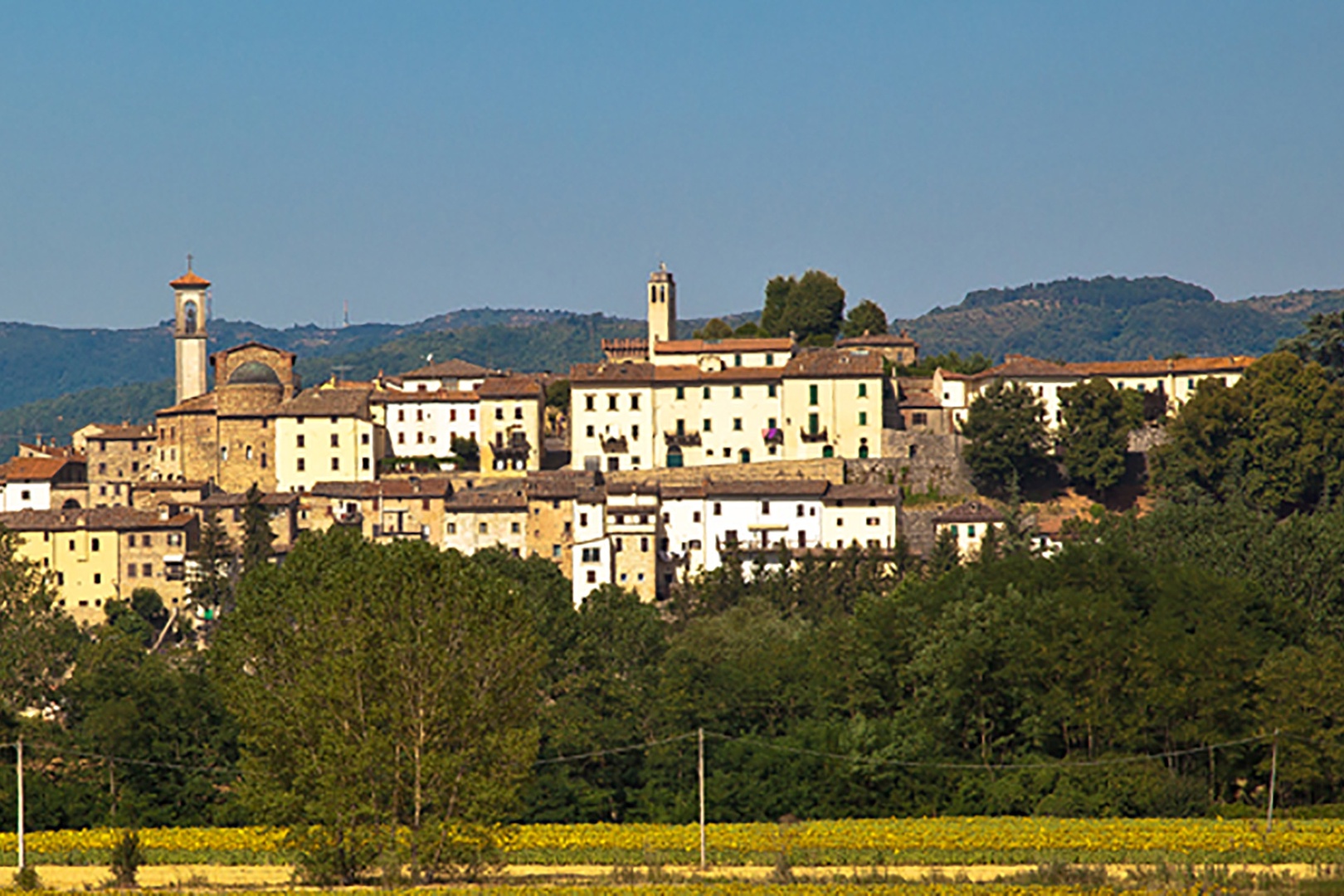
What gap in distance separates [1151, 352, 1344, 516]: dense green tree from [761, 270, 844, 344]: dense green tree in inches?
897

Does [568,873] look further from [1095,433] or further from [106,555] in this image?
[1095,433]

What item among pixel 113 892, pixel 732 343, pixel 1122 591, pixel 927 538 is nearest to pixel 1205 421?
pixel 927 538

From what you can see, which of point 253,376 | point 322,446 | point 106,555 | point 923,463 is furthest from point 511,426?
point 106,555

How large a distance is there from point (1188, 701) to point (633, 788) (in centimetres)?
1324

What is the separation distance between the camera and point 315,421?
289 feet

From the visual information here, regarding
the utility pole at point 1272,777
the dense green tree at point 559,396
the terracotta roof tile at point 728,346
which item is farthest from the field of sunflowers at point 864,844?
the dense green tree at point 559,396

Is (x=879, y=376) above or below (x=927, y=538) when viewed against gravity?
above

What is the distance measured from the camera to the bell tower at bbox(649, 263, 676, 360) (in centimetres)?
10575

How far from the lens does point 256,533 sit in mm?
80312

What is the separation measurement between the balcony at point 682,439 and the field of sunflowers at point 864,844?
41511 millimetres

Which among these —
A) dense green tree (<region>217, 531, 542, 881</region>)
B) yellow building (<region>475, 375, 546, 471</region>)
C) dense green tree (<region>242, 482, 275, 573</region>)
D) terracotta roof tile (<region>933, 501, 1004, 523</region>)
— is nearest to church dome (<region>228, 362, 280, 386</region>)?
dense green tree (<region>242, 482, 275, 573</region>)

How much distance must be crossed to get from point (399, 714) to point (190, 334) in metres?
68.8

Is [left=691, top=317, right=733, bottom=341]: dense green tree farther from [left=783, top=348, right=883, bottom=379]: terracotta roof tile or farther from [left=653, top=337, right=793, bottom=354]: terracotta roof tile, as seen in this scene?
[left=783, top=348, right=883, bottom=379]: terracotta roof tile

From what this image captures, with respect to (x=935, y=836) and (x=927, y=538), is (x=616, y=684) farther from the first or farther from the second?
(x=927, y=538)
